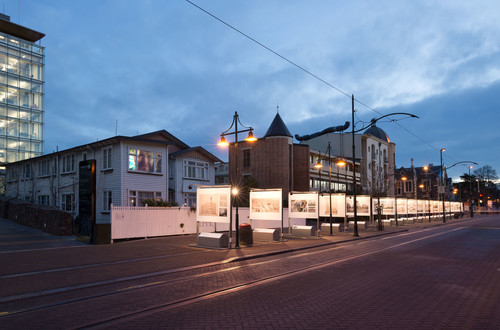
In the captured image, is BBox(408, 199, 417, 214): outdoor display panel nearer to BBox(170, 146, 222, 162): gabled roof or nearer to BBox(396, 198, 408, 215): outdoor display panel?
BBox(396, 198, 408, 215): outdoor display panel

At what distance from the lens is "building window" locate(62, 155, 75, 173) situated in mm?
35112

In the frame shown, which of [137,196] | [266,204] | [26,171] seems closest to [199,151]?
[137,196]

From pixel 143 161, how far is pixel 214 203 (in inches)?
566

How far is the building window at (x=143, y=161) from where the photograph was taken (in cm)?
3148

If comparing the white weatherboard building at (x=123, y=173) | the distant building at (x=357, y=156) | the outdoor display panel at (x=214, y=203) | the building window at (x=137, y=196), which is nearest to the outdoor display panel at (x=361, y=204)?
the white weatherboard building at (x=123, y=173)

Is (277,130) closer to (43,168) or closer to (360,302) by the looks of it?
(43,168)

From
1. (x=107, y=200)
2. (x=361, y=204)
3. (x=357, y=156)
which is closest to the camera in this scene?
(x=107, y=200)

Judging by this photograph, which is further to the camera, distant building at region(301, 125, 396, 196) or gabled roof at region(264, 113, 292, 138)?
distant building at region(301, 125, 396, 196)

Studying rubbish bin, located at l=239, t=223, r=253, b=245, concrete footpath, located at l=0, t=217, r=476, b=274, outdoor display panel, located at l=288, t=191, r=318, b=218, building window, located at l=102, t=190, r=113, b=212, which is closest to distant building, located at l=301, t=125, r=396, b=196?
outdoor display panel, located at l=288, t=191, r=318, b=218

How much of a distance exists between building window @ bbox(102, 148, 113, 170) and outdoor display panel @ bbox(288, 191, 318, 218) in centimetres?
1484

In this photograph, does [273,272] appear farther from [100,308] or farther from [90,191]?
[90,191]

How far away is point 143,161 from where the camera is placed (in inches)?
1271

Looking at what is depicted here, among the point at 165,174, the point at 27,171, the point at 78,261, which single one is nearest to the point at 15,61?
the point at 27,171

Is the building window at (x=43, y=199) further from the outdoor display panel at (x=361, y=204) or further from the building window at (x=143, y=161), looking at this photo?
the outdoor display panel at (x=361, y=204)
